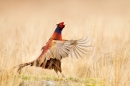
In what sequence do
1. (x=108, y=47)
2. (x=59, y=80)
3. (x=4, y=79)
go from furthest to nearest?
(x=108, y=47)
(x=4, y=79)
(x=59, y=80)

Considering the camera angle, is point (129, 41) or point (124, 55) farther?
point (129, 41)

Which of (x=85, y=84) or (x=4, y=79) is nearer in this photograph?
(x=85, y=84)

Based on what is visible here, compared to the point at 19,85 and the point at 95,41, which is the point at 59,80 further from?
the point at 95,41

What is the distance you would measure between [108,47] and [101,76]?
2.50 meters

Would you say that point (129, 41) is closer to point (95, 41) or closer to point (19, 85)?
point (95, 41)

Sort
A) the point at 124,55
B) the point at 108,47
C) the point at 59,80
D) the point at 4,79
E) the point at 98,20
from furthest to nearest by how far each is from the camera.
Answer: the point at 98,20 < the point at 108,47 < the point at 124,55 < the point at 4,79 < the point at 59,80

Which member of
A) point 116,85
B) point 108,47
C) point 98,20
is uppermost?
point 98,20

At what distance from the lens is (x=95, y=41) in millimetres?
8773

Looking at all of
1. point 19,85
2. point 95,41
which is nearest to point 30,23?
point 95,41

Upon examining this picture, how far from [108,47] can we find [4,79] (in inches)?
138

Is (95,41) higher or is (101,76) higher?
(95,41)

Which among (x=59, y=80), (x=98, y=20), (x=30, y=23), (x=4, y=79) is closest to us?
(x=59, y=80)

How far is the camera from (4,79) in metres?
5.53

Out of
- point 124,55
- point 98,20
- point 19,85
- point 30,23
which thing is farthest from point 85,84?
point 30,23
